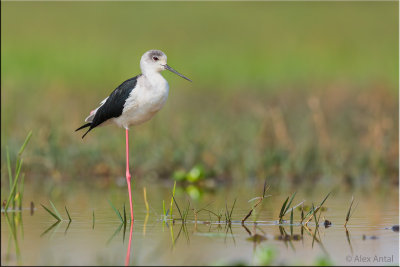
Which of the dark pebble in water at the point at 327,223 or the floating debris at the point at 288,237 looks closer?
the floating debris at the point at 288,237

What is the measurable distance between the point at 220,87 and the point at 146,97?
9.90 m

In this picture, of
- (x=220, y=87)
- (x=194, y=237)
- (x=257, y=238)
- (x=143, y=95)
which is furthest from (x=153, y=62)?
(x=220, y=87)

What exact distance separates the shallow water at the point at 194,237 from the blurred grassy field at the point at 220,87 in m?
2.09

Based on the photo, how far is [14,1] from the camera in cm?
3005

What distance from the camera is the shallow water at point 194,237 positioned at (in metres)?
5.28

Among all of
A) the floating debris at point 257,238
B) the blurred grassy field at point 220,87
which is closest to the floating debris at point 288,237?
the floating debris at point 257,238

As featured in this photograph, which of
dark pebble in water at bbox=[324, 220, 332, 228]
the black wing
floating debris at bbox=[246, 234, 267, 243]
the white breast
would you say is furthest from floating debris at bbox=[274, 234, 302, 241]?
the black wing

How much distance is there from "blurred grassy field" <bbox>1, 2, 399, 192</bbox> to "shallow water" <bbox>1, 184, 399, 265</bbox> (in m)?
2.09

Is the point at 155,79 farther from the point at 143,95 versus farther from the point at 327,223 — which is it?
the point at 327,223

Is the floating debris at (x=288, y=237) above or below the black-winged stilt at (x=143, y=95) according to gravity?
below

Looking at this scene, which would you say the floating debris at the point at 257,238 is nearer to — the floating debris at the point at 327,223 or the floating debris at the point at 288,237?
the floating debris at the point at 288,237

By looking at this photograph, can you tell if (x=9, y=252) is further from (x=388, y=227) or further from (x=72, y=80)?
(x=72, y=80)

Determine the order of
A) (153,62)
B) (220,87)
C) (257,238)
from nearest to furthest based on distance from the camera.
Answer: (257,238)
(153,62)
(220,87)

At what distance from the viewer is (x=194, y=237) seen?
241 inches
